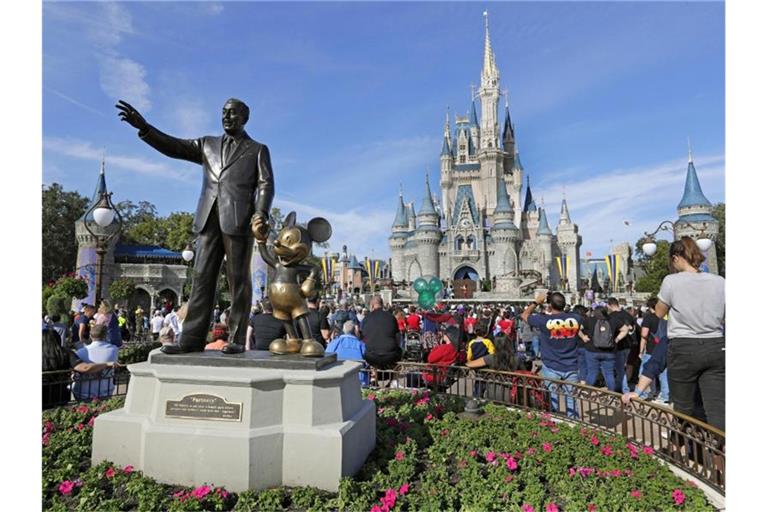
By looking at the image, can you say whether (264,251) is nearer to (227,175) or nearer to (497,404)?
(227,175)

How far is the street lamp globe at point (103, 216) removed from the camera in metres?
8.38

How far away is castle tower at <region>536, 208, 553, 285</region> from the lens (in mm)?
64375

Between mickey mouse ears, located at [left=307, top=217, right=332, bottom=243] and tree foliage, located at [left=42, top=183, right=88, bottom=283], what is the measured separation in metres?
40.9

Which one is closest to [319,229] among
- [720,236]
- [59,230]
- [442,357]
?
[442,357]

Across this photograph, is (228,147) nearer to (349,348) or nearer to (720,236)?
(349,348)

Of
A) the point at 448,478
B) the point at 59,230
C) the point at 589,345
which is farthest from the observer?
the point at 59,230

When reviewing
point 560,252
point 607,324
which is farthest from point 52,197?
point 560,252

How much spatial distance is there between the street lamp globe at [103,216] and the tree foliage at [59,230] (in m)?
34.9

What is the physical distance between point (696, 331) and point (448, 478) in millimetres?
2323

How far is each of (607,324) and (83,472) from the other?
22.4 ft

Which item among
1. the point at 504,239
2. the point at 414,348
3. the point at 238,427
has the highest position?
the point at 504,239

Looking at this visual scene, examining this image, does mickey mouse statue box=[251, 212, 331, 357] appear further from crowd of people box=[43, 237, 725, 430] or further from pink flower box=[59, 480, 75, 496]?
pink flower box=[59, 480, 75, 496]

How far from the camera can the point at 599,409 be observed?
5285 mm

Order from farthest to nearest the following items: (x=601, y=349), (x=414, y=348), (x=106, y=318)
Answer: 1. (x=414, y=348)
2. (x=106, y=318)
3. (x=601, y=349)
